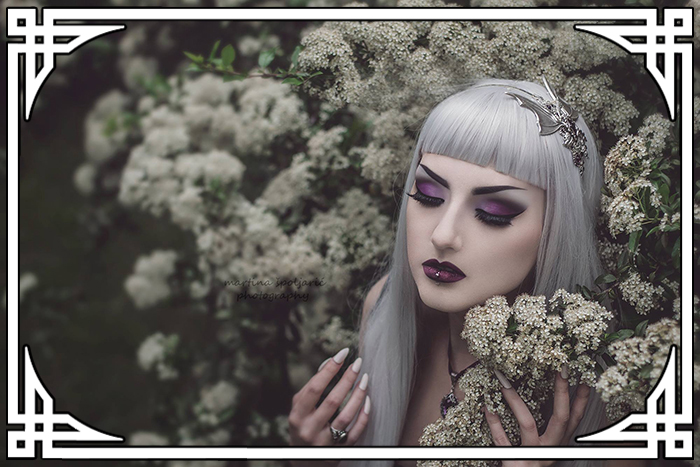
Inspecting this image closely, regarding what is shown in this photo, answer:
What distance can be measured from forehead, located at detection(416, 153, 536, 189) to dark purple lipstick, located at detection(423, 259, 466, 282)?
0.70ft

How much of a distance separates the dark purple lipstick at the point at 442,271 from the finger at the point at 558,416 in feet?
1.21

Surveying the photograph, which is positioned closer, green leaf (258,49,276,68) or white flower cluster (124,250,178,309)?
green leaf (258,49,276,68)

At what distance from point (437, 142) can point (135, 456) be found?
1288mm

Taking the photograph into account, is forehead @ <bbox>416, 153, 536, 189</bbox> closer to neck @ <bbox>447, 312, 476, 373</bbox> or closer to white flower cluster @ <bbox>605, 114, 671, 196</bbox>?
white flower cluster @ <bbox>605, 114, 671, 196</bbox>

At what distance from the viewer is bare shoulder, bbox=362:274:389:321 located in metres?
1.86

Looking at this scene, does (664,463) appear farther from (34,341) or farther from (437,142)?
(34,341)

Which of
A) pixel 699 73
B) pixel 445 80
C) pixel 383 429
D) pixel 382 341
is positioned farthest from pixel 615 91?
pixel 383 429

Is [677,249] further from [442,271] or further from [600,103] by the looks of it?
[442,271]

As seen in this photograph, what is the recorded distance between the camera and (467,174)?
4.80 feet

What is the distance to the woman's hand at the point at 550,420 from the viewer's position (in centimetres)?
148

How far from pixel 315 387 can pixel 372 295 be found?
361 mm

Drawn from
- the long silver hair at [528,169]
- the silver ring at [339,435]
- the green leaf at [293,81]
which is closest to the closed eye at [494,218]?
the long silver hair at [528,169]

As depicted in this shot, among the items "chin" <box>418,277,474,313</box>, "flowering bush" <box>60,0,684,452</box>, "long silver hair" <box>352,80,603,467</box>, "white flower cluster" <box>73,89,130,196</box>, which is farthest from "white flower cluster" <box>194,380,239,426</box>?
"white flower cluster" <box>73,89,130,196</box>

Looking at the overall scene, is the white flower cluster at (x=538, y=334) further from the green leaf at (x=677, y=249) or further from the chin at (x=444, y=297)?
the green leaf at (x=677, y=249)
